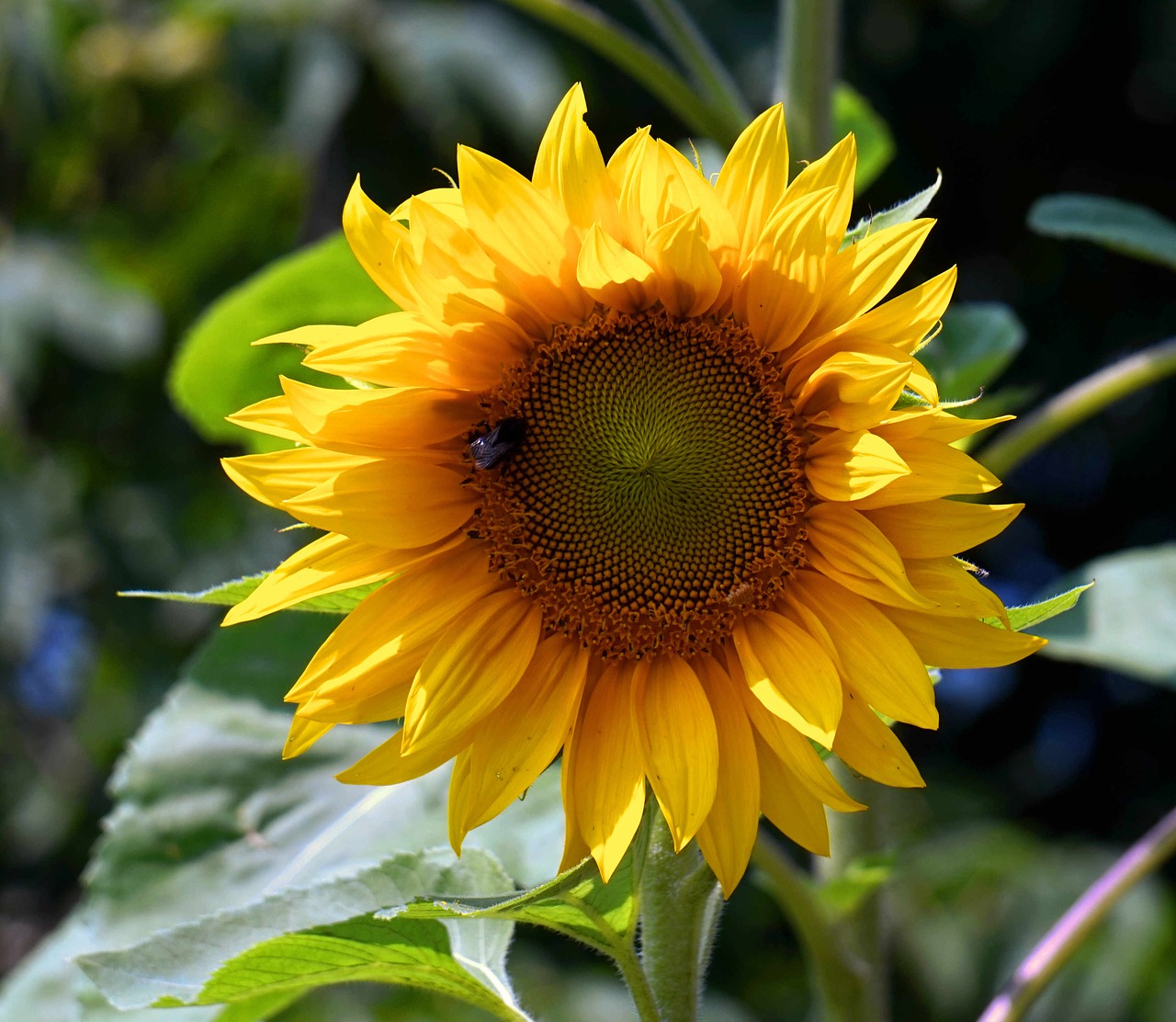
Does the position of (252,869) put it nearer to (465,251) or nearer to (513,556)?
(513,556)

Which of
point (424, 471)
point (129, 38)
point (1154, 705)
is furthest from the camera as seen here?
point (1154, 705)

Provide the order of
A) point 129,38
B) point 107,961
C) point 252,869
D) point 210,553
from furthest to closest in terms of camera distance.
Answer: point 129,38 < point 210,553 < point 252,869 < point 107,961

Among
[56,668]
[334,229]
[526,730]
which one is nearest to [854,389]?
[526,730]

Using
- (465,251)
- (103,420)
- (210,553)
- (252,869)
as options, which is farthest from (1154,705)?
(465,251)

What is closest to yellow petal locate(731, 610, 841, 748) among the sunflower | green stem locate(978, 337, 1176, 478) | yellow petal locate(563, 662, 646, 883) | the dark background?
the sunflower

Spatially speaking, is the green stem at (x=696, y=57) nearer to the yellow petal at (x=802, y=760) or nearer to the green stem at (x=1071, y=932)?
the yellow petal at (x=802, y=760)

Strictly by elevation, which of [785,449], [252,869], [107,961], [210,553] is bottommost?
[210,553]

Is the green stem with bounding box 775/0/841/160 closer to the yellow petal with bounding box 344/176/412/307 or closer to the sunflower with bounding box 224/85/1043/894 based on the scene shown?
the sunflower with bounding box 224/85/1043/894
